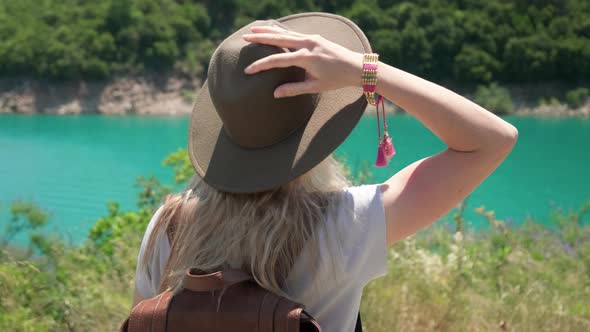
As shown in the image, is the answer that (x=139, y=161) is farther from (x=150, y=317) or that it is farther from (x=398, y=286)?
(x=150, y=317)

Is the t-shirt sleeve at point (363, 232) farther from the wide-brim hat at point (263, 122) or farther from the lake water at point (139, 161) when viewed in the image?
the lake water at point (139, 161)

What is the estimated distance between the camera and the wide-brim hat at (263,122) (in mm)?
1119

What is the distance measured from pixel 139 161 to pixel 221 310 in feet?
58.6

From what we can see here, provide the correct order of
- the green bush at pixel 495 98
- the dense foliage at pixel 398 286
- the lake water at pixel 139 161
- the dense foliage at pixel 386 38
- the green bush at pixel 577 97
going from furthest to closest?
the dense foliage at pixel 386 38, the green bush at pixel 577 97, the green bush at pixel 495 98, the lake water at pixel 139 161, the dense foliage at pixel 398 286

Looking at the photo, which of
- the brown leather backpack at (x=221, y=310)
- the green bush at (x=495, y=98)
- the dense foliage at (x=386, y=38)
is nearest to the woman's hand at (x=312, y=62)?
the brown leather backpack at (x=221, y=310)

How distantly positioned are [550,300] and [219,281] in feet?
7.06

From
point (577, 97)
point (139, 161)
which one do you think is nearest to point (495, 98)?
point (577, 97)

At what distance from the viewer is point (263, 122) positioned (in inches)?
44.7

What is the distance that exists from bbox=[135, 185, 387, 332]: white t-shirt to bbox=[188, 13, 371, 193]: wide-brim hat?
0.31ft

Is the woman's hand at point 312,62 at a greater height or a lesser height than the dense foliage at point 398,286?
greater

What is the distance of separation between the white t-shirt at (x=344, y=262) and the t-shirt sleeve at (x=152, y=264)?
0.74 feet

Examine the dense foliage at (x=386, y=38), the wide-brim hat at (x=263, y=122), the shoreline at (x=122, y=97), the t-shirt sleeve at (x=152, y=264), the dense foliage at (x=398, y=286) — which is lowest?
the shoreline at (x=122, y=97)

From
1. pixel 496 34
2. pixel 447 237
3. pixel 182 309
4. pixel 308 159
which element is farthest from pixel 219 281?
pixel 496 34

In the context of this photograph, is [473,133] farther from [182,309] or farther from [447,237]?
[447,237]
